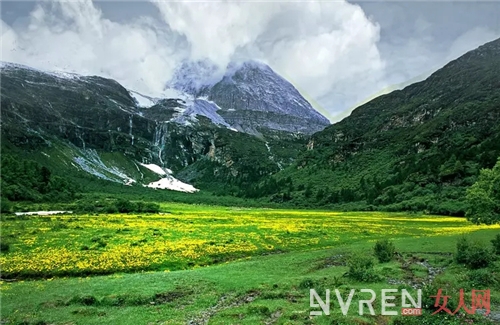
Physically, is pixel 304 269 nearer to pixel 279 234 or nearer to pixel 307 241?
pixel 307 241

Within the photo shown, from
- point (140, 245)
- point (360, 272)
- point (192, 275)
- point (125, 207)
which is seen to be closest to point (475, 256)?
point (360, 272)

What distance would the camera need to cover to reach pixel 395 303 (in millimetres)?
22109

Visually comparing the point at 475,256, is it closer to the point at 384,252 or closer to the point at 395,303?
the point at 384,252

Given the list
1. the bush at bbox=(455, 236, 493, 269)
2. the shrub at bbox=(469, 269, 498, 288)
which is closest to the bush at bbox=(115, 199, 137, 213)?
the bush at bbox=(455, 236, 493, 269)

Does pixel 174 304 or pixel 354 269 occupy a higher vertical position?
pixel 354 269

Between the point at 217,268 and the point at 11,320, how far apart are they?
59.8ft

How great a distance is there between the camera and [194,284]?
29.5 metres

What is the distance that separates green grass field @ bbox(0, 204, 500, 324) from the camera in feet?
71.8

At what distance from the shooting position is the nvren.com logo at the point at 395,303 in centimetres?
1978

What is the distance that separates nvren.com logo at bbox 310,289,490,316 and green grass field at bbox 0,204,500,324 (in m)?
0.49

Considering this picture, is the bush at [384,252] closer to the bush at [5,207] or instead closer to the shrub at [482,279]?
the shrub at [482,279]

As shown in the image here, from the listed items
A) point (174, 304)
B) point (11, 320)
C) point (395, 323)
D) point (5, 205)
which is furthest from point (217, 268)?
point (5, 205)

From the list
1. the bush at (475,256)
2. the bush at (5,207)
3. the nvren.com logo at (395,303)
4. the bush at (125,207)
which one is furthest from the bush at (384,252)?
the bush at (125,207)

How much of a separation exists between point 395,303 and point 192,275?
57.3 ft
